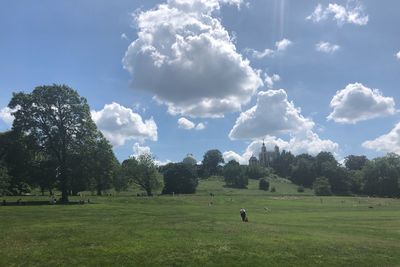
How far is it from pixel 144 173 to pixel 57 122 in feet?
199

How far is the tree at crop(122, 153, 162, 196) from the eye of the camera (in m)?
133

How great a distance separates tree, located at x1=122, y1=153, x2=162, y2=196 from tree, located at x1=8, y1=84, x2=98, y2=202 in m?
55.6

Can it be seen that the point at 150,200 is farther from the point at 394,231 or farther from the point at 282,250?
the point at 282,250

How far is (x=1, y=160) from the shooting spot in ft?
261

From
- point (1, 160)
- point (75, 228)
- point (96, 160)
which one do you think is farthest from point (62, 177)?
point (75, 228)

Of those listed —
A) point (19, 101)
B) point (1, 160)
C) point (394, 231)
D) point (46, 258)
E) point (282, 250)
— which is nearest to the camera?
point (46, 258)

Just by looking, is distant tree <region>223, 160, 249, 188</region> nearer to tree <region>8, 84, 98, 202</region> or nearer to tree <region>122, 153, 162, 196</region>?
tree <region>122, 153, 162, 196</region>

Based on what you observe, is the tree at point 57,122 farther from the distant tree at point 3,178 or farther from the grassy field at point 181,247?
the grassy field at point 181,247

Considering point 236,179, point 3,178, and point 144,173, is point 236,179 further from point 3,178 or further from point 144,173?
point 3,178

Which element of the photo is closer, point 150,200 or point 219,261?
point 219,261

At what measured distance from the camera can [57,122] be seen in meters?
74.8

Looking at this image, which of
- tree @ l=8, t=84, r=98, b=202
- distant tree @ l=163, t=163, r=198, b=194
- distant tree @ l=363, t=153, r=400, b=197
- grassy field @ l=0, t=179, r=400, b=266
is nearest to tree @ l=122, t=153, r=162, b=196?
distant tree @ l=163, t=163, r=198, b=194

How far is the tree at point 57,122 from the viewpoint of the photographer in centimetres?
7356

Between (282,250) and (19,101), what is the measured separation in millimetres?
59459
